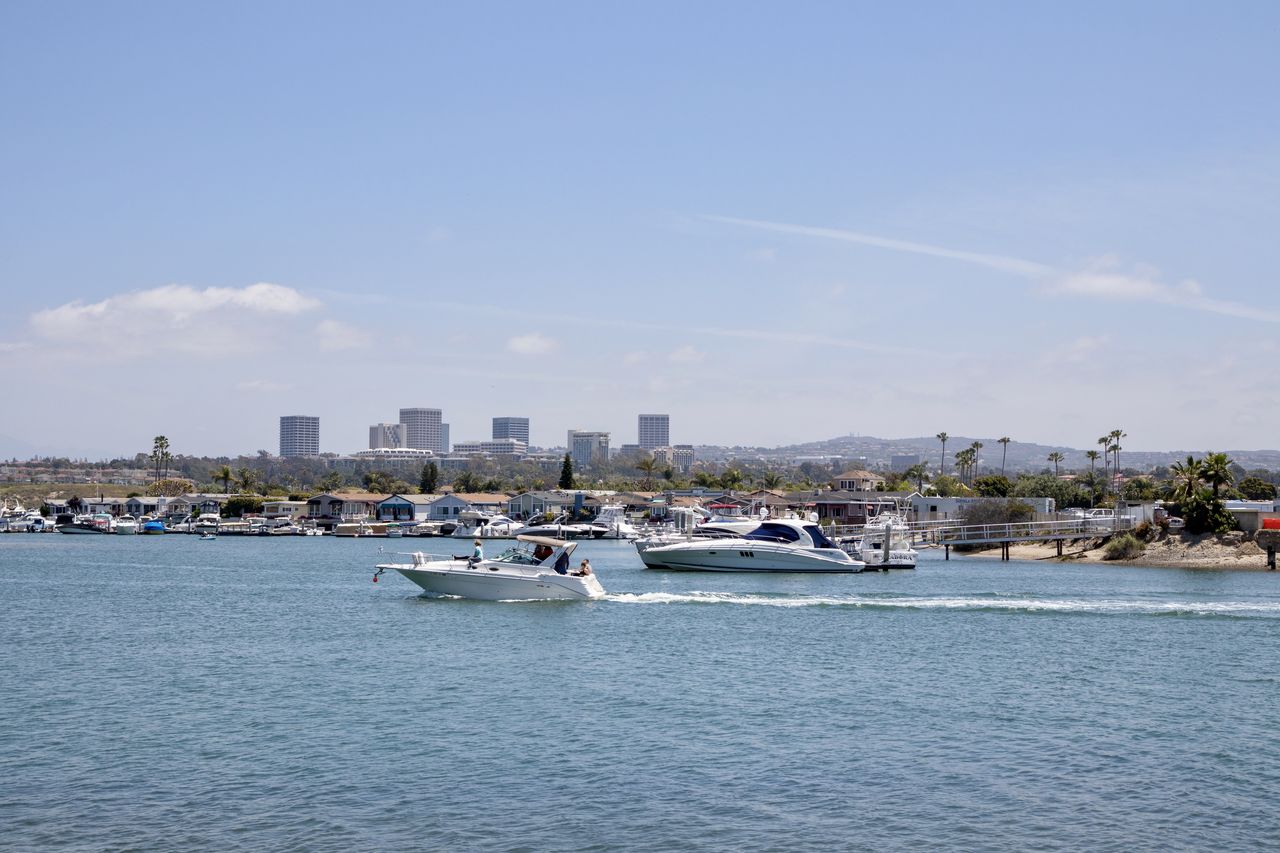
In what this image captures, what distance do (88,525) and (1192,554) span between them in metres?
123

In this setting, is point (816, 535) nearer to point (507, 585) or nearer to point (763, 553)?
point (763, 553)

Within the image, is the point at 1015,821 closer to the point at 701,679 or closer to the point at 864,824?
the point at 864,824

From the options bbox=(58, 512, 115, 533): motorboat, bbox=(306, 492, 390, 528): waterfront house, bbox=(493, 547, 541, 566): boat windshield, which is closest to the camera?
bbox=(493, 547, 541, 566): boat windshield

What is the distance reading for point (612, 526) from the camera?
148 metres

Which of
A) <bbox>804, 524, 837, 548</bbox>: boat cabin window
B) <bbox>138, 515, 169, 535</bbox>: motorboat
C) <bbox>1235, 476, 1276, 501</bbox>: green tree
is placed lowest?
<bbox>138, 515, 169, 535</bbox>: motorboat

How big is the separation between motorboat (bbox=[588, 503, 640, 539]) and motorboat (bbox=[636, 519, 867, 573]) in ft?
205

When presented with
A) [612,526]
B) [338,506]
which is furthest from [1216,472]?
[338,506]

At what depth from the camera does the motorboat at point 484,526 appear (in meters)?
142

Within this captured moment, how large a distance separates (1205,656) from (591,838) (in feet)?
87.9

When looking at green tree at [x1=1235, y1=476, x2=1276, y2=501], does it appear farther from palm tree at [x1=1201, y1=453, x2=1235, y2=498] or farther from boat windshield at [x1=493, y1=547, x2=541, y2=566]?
boat windshield at [x1=493, y1=547, x2=541, y2=566]

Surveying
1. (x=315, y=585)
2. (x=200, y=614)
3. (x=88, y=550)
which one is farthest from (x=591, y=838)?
(x=88, y=550)

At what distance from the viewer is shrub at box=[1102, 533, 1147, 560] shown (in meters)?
88.4

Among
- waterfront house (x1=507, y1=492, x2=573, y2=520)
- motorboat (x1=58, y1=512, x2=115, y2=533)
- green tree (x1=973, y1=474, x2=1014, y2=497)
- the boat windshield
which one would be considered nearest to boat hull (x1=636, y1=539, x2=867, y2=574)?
the boat windshield

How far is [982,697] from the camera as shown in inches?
1208
